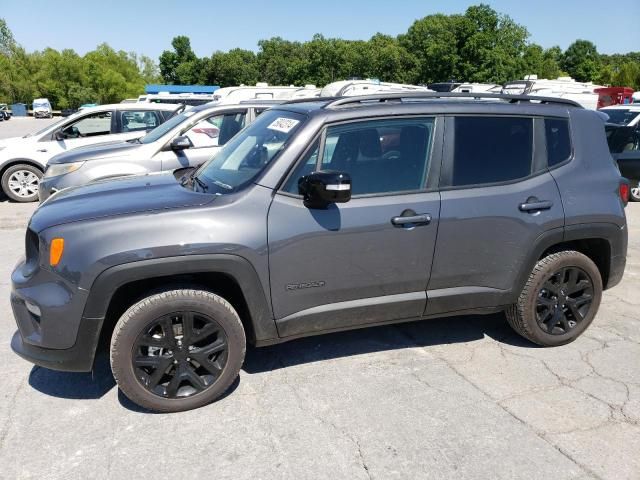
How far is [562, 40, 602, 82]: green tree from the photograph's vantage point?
9762 cm

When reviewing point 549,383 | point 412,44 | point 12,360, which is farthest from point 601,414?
point 412,44

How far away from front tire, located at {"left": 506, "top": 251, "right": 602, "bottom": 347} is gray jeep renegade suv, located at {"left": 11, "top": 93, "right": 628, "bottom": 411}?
0.01 m

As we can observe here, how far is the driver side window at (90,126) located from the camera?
952cm

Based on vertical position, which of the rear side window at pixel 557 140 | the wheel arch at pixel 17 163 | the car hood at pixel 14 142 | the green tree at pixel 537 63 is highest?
the green tree at pixel 537 63

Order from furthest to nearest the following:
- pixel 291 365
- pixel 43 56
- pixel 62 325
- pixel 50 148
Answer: pixel 43 56 < pixel 50 148 < pixel 291 365 < pixel 62 325

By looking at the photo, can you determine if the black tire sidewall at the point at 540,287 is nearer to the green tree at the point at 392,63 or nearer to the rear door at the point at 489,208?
the rear door at the point at 489,208

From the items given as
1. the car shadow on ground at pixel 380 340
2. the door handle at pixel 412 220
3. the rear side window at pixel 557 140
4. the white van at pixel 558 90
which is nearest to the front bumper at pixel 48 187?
the car shadow on ground at pixel 380 340

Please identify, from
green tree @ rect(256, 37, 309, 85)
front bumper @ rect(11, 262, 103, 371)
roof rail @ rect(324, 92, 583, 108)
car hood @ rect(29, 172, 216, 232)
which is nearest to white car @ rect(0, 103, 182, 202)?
car hood @ rect(29, 172, 216, 232)

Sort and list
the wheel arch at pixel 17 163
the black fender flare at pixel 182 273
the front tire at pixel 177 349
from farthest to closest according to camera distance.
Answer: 1. the wheel arch at pixel 17 163
2. the front tire at pixel 177 349
3. the black fender flare at pixel 182 273

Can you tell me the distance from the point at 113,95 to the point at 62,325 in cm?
8198

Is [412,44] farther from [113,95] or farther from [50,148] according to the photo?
[50,148]

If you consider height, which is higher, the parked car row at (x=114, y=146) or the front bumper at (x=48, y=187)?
the parked car row at (x=114, y=146)

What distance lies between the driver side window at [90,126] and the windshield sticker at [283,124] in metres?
6.80

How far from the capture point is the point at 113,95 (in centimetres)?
7694
